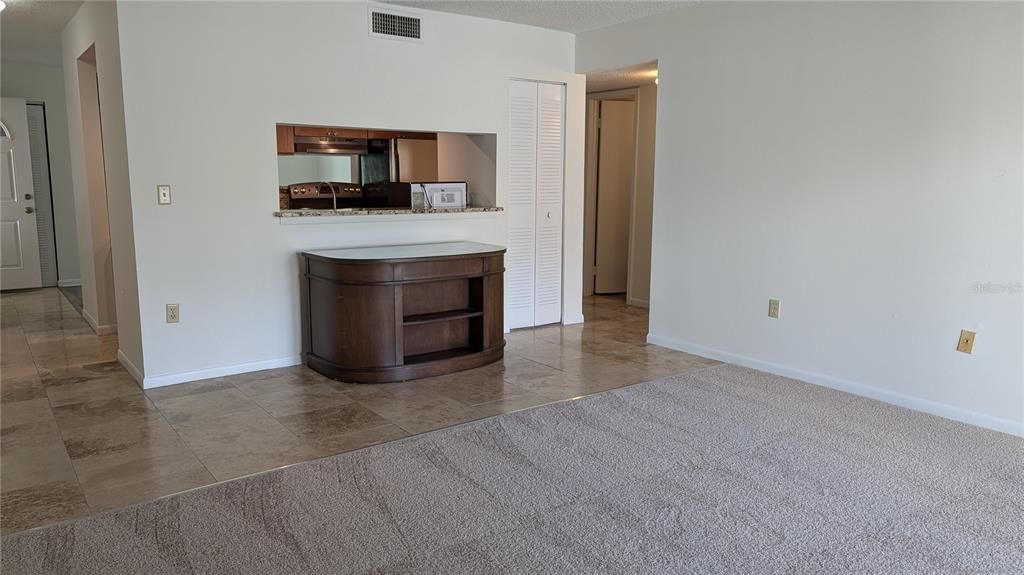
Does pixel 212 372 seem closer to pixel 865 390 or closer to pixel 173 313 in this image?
pixel 173 313

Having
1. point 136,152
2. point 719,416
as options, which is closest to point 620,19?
point 719,416

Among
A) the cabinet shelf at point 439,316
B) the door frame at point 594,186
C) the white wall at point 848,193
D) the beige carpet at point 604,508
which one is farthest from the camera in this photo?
the door frame at point 594,186

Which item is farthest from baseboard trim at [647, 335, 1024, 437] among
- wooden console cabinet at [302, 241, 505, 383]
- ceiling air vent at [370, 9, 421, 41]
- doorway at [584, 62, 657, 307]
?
ceiling air vent at [370, 9, 421, 41]

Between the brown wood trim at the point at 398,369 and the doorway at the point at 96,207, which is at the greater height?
the doorway at the point at 96,207

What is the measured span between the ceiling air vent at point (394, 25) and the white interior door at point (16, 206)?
5.09 meters

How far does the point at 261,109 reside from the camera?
418 centimetres

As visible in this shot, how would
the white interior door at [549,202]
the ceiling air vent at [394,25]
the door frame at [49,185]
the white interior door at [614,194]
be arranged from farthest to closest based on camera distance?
the door frame at [49,185], the white interior door at [614,194], the white interior door at [549,202], the ceiling air vent at [394,25]

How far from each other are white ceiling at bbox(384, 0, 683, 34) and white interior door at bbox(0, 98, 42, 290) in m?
5.25

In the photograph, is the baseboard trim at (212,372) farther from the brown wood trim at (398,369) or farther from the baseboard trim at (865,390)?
the baseboard trim at (865,390)

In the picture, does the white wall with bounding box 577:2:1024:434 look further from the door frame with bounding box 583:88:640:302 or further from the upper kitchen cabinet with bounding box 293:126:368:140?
the upper kitchen cabinet with bounding box 293:126:368:140

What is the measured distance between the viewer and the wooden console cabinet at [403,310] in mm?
4051

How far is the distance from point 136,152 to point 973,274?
14.8ft

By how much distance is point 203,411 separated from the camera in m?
3.58

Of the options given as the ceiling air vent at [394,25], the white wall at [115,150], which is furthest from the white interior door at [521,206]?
the white wall at [115,150]
